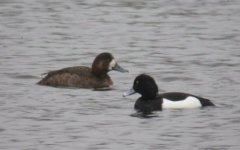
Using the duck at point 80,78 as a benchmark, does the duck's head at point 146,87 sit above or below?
above

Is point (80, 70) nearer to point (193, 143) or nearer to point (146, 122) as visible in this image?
point (146, 122)

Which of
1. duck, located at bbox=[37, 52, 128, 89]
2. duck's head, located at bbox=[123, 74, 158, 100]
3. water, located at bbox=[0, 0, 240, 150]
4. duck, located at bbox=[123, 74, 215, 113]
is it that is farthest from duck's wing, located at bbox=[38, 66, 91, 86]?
duck, located at bbox=[123, 74, 215, 113]

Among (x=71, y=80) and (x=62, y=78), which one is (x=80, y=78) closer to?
(x=71, y=80)

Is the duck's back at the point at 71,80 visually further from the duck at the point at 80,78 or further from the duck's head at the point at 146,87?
the duck's head at the point at 146,87

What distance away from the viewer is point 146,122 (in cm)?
1592

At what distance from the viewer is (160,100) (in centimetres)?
1708

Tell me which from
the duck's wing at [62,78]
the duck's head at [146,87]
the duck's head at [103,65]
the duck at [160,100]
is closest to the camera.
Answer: the duck at [160,100]

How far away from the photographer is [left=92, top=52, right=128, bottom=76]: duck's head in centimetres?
1983

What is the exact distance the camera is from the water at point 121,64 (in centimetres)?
1479

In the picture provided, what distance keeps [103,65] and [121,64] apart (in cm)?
246

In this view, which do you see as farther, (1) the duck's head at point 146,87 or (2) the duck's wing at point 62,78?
(2) the duck's wing at point 62,78

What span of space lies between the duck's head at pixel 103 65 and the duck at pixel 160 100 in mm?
2707

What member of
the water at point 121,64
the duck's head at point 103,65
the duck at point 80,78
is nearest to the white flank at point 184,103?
the water at point 121,64

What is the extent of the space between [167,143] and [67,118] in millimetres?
2325
